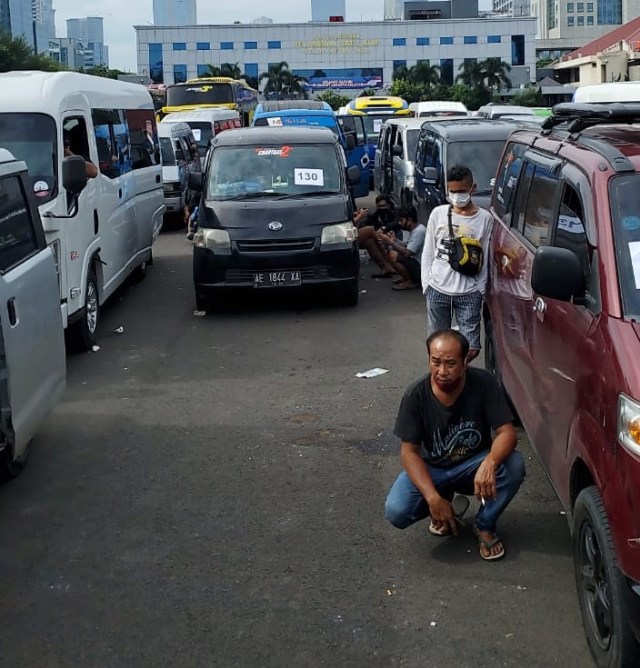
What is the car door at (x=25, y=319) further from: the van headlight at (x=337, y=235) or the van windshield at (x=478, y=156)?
the van windshield at (x=478, y=156)

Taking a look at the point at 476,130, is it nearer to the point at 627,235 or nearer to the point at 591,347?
the point at 627,235

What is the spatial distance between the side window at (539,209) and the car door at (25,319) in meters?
2.86

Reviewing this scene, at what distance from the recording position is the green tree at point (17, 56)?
42656 mm

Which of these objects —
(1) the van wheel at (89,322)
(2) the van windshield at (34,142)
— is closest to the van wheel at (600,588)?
(2) the van windshield at (34,142)

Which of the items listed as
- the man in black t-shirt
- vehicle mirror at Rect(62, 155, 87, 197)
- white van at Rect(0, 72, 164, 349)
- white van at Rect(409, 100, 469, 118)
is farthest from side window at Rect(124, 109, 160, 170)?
white van at Rect(409, 100, 469, 118)

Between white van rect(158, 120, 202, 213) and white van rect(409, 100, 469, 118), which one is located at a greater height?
white van rect(409, 100, 469, 118)

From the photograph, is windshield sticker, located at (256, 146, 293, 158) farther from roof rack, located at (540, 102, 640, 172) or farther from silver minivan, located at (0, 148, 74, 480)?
roof rack, located at (540, 102, 640, 172)

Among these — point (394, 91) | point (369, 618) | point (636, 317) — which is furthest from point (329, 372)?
point (394, 91)

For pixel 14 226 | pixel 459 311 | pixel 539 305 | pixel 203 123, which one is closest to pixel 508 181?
pixel 459 311

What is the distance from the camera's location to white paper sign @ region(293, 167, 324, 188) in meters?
11.4

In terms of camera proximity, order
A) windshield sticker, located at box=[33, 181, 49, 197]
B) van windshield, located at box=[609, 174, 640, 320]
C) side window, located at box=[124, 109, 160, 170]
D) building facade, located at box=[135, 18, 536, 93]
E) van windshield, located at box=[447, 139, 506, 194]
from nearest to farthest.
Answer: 1. van windshield, located at box=[609, 174, 640, 320]
2. windshield sticker, located at box=[33, 181, 49, 197]
3. side window, located at box=[124, 109, 160, 170]
4. van windshield, located at box=[447, 139, 506, 194]
5. building facade, located at box=[135, 18, 536, 93]

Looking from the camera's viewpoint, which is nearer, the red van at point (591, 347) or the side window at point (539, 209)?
the red van at point (591, 347)

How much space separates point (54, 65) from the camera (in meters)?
46.7

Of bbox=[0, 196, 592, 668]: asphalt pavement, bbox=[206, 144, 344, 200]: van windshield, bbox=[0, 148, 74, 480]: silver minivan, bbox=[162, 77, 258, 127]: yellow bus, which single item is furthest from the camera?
bbox=[162, 77, 258, 127]: yellow bus
